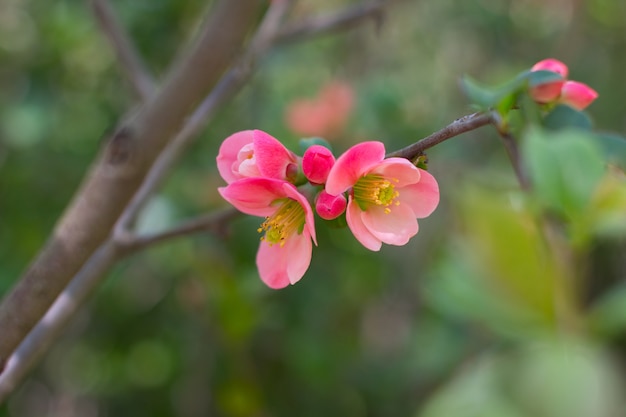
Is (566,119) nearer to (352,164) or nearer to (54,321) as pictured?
(352,164)

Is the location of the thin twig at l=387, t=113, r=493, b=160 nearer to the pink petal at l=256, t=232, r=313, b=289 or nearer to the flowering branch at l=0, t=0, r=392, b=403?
the pink petal at l=256, t=232, r=313, b=289

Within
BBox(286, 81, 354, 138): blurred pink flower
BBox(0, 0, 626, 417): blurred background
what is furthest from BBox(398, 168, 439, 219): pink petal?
BBox(286, 81, 354, 138): blurred pink flower

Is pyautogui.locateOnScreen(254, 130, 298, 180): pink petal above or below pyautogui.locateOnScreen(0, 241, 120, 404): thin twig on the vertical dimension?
above

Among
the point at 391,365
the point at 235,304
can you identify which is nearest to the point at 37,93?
the point at 235,304

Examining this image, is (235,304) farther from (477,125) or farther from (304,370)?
(477,125)

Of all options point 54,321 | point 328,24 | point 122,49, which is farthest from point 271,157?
point 328,24

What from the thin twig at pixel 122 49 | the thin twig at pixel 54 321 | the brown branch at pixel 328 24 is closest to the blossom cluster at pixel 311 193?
the thin twig at pixel 54 321
